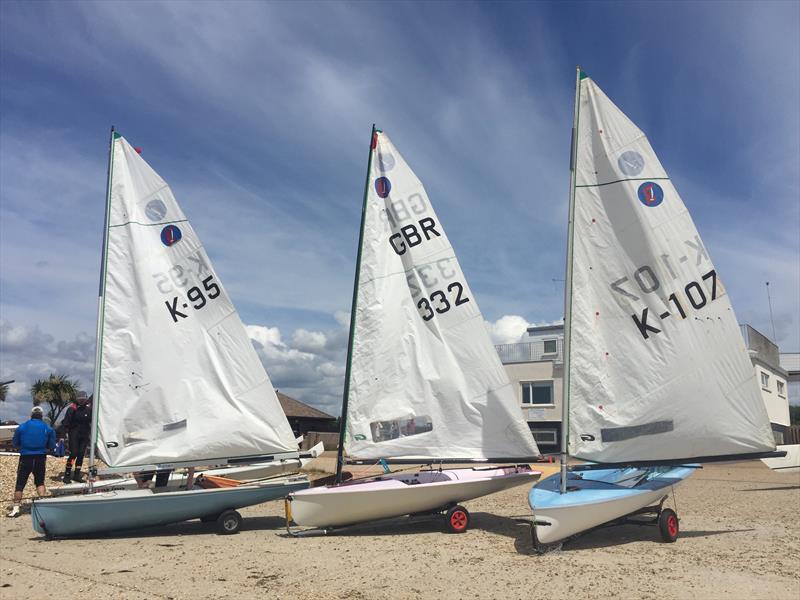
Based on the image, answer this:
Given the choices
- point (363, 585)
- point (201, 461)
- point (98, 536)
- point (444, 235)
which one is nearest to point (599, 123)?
point (444, 235)

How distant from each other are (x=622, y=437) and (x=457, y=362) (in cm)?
239

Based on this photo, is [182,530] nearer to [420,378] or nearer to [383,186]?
[420,378]

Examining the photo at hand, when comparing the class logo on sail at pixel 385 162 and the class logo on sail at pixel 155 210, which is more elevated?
the class logo on sail at pixel 385 162

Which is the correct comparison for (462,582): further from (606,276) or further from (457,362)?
(606,276)

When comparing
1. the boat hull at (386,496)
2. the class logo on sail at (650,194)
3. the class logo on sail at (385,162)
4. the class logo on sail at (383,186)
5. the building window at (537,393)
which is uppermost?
the class logo on sail at (385,162)

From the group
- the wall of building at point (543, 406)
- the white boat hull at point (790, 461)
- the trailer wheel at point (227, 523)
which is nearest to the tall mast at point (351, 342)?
the trailer wheel at point (227, 523)

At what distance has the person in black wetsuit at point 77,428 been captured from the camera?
1149 centimetres

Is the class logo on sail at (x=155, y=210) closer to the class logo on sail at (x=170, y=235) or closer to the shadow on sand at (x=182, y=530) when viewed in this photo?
the class logo on sail at (x=170, y=235)

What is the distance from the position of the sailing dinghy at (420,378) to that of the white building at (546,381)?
18582mm

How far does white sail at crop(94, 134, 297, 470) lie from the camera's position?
8227mm

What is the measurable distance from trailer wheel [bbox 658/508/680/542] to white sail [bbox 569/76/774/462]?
70 cm

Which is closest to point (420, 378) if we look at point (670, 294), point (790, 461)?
point (670, 294)

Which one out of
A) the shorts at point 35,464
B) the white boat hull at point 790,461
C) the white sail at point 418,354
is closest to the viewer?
the white sail at point 418,354

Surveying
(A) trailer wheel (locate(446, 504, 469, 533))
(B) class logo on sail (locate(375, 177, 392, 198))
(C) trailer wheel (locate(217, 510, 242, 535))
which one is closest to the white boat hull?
(A) trailer wheel (locate(446, 504, 469, 533))
